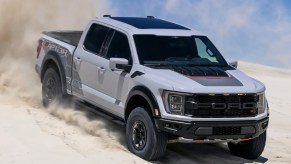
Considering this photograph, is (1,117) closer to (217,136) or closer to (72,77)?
(72,77)

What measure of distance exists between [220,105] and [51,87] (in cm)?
371

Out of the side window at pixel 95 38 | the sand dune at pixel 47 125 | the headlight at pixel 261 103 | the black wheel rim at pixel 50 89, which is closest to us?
the sand dune at pixel 47 125

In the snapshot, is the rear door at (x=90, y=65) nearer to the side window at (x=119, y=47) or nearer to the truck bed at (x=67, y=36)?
the side window at (x=119, y=47)

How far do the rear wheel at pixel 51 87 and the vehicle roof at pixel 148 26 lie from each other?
1300mm

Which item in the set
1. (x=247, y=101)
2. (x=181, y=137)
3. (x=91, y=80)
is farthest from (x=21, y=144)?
(x=247, y=101)

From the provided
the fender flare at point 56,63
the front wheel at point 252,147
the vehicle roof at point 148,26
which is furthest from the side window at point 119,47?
the front wheel at point 252,147

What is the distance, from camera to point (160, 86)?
7523 millimetres

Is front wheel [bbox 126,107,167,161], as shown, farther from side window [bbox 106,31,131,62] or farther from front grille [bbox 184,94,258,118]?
side window [bbox 106,31,131,62]

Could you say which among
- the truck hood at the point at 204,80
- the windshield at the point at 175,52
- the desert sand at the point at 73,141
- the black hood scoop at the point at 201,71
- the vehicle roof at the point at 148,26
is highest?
the vehicle roof at the point at 148,26

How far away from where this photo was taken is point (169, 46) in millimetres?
8578

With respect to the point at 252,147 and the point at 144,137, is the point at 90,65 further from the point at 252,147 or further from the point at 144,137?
the point at 252,147

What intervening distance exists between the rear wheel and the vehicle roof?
4.27 ft

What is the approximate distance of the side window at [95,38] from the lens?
9078mm

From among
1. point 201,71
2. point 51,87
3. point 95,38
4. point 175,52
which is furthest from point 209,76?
point 51,87
